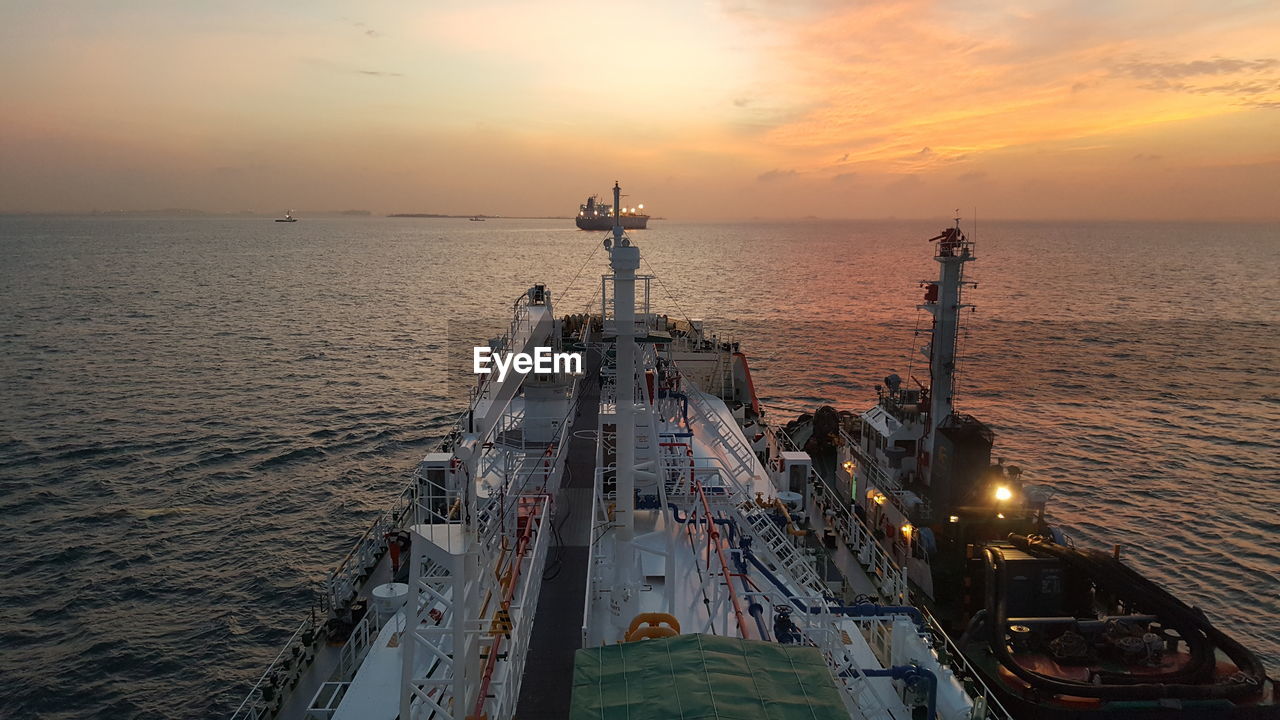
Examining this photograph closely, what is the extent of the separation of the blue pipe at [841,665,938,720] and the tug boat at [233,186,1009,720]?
0.06m

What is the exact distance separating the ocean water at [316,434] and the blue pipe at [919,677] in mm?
19137

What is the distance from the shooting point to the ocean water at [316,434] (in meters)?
26.6

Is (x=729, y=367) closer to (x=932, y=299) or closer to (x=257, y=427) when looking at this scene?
(x=932, y=299)

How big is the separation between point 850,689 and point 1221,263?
218 m

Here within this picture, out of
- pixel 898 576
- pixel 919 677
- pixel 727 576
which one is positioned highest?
pixel 727 576

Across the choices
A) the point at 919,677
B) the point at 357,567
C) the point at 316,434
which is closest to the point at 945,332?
the point at 919,677

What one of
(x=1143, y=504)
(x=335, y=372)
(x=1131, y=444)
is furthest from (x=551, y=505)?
(x=335, y=372)

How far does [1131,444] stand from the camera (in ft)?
154

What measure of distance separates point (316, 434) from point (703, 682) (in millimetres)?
42522

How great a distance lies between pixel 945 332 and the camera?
29438 mm

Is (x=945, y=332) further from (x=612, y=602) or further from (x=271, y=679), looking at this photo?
(x=271, y=679)

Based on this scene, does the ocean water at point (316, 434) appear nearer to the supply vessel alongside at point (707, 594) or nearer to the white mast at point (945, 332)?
the supply vessel alongside at point (707, 594)

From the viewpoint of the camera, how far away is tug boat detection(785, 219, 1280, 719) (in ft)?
59.9

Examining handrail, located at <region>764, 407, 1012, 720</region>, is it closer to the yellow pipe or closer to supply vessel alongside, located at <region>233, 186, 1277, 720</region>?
supply vessel alongside, located at <region>233, 186, 1277, 720</region>
